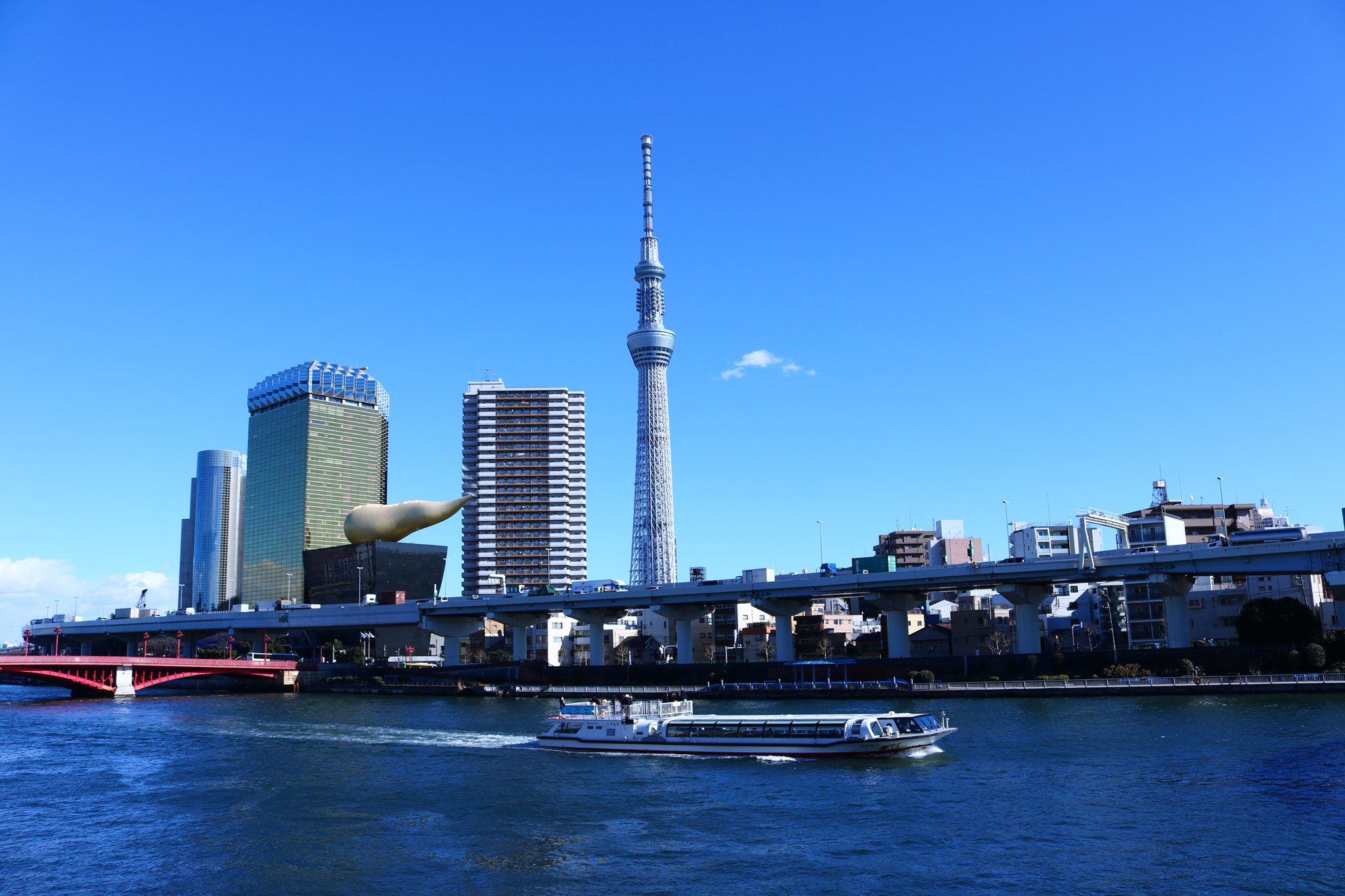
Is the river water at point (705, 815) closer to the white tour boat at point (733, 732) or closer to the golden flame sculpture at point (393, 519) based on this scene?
the white tour boat at point (733, 732)

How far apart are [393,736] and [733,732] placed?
858 inches

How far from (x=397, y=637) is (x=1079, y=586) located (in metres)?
91.0

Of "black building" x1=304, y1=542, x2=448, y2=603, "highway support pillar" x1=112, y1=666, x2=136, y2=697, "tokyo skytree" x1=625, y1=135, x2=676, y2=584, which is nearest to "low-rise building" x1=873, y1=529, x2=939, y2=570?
"tokyo skytree" x1=625, y1=135, x2=676, y2=584

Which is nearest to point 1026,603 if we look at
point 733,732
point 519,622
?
point 733,732

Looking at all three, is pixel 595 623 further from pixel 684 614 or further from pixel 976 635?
pixel 976 635

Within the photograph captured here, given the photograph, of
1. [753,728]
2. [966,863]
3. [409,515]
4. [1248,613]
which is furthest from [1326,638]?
[409,515]

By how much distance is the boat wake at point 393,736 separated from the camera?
55.8m

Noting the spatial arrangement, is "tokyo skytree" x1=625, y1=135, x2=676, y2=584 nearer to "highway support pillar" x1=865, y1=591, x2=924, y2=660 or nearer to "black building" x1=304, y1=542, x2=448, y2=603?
"black building" x1=304, y1=542, x2=448, y2=603

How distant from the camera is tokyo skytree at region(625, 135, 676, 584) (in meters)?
185

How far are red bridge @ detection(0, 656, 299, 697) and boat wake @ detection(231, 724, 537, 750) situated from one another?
42214 mm

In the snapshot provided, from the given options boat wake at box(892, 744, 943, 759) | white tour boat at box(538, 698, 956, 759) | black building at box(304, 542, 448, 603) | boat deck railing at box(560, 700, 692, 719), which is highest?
black building at box(304, 542, 448, 603)

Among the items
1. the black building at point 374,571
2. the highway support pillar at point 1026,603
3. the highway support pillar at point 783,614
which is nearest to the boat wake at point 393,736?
the highway support pillar at point 783,614

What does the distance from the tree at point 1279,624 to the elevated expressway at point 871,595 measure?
2753 mm

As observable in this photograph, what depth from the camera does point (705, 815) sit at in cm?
3581
